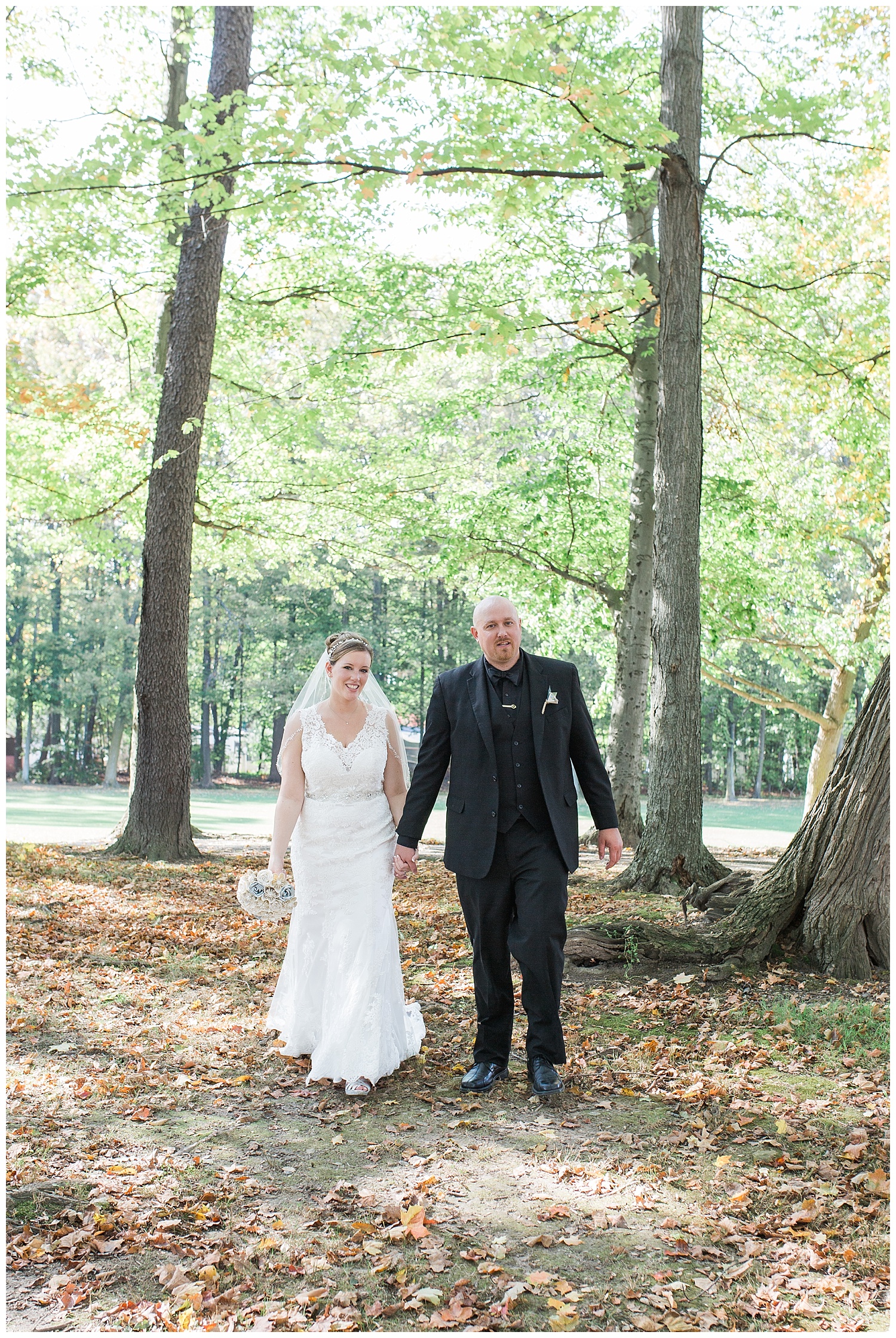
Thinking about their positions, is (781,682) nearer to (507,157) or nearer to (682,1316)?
(507,157)

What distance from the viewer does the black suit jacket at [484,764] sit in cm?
498

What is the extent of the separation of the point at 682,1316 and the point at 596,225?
539 inches

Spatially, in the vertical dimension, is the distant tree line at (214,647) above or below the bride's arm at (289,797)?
above

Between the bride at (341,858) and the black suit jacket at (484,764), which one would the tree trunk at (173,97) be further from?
the black suit jacket at (484,764)

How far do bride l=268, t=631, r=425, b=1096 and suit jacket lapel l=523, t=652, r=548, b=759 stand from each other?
897 millimetres

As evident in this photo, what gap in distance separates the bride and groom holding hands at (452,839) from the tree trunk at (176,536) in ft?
24.1

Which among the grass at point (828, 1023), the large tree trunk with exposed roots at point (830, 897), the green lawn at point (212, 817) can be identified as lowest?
the green lawn at point (212, 817)

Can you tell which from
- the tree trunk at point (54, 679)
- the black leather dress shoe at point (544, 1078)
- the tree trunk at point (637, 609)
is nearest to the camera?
the black leather dress shoe at point (544, 1078)

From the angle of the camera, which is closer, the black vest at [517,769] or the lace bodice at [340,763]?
A: the black vest at [517,769]

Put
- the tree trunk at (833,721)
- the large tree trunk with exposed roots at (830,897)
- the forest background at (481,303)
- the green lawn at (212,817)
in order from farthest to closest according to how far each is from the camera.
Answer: the tree trunk at (833,721) < the green lawn at (212,817) < the forest background at (481,303) < the large tree trunk with exposed roots at (830,897)

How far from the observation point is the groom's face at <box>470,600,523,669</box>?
5020 mm

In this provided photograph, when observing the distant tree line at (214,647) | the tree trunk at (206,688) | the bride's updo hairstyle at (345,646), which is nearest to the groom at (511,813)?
the bride's updo hairstyle at (345,646)

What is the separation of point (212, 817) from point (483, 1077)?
64.1ft

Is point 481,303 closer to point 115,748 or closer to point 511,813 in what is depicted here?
point 511,813
